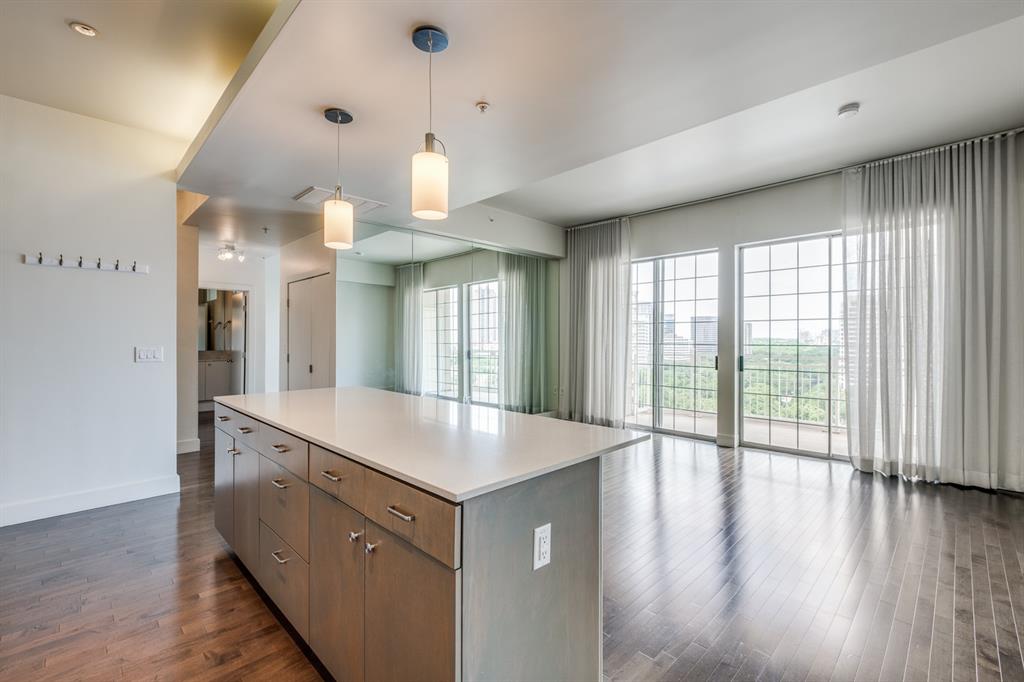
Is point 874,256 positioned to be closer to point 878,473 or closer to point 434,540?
point 878,473

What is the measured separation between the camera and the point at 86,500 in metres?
3.35

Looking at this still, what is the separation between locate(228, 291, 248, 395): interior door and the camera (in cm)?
748

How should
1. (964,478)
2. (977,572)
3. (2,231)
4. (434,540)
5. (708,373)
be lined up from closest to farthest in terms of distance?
(434,540) < (977,572) < (2,231) < (964,478) < (708,373)

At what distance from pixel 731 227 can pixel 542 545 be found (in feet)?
16.7

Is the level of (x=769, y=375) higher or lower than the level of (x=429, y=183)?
lower

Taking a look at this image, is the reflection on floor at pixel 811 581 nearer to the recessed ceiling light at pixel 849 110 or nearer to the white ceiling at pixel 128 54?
the recessed ceiling light at pixel 849 110

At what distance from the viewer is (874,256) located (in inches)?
166

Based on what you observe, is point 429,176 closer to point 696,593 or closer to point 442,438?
point 442,438

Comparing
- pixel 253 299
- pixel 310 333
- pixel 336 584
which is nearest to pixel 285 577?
pixel 336 584

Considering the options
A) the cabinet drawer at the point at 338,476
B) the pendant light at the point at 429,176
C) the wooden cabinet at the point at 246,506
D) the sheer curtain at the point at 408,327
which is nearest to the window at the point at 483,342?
the sheer curtain at the point at 408,327

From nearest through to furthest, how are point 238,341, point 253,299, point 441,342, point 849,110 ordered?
point 849,110
point 441,342
point 253,299
point 238,341

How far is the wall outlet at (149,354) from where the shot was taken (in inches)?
142

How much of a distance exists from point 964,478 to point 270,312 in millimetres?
8881

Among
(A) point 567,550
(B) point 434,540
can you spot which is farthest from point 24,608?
(A) point 567,550
